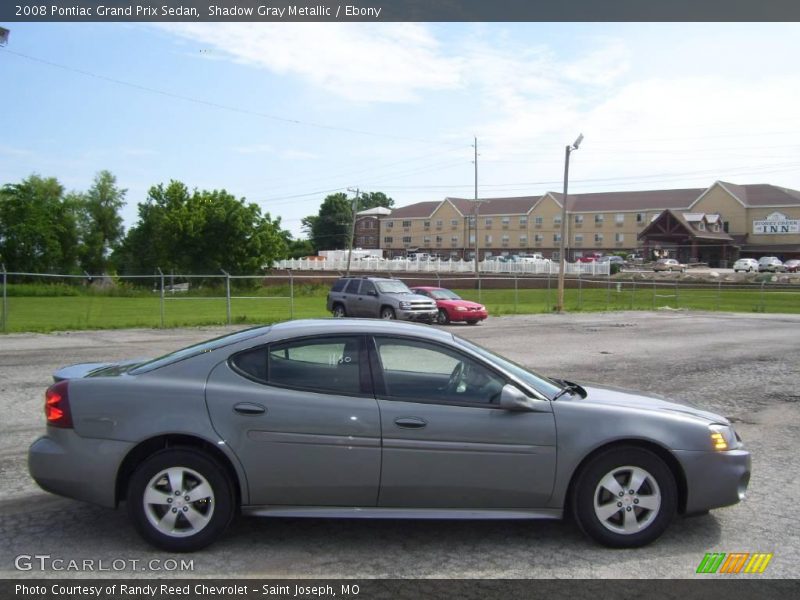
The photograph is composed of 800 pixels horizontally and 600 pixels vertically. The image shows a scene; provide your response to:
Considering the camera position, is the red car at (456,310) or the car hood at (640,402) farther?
the red car at (456,310)

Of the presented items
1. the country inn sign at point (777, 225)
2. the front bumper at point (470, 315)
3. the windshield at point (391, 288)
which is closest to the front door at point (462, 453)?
the windshield at point (391, 288)

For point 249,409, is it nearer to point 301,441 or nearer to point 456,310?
point 301,441

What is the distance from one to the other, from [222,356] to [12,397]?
6386 millimetres

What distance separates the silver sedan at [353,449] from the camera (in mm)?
4453

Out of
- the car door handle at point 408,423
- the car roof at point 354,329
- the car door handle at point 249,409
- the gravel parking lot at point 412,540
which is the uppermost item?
the car roof at point 354,329

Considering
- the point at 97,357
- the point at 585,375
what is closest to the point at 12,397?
the point at 97,357

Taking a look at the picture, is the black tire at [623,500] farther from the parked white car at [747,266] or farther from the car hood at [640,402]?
the parked white car at [747,266]

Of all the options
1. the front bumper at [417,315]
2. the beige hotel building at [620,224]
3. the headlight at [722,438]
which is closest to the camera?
the headlight at [722,438]

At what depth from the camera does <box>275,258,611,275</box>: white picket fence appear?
6353 cm

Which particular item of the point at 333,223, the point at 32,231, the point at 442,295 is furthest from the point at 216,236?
the point at 333,223

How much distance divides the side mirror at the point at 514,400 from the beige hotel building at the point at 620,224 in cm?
7330

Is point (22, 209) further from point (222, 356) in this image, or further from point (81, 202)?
point (222, 356)

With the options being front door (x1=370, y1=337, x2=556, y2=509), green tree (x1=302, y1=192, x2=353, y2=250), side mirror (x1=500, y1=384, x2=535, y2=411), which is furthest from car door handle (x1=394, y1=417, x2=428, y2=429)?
green tree (x1=302, y1=192, x2=353, y2=250)

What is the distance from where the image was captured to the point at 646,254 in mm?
79125
